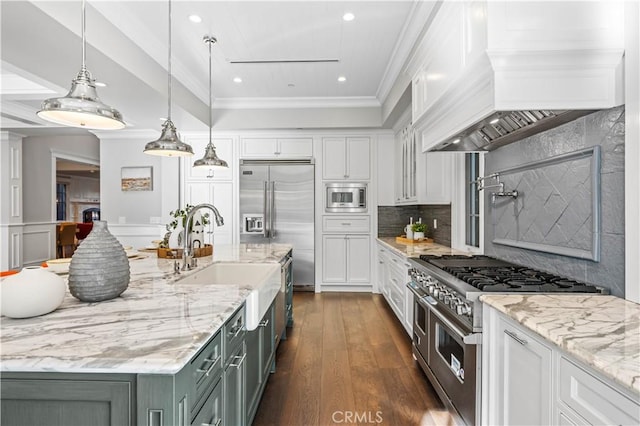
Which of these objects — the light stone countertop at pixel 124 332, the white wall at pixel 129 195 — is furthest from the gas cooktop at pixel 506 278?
the white wall at pixel 129 195

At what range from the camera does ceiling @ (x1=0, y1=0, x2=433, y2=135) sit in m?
2.65

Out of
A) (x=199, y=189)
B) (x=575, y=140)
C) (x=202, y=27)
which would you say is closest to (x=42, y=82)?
(x=202, y=27)

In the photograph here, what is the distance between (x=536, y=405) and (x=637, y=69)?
144 centimetres

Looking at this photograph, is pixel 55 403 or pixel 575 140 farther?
pixel 575 140

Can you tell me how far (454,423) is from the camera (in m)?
2.09

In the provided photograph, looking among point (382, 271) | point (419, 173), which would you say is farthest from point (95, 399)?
point (382, 271)

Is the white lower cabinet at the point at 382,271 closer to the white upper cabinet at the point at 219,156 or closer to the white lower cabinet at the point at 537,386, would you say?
the white upper cabinet at the point at 219,156

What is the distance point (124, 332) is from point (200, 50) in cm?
332

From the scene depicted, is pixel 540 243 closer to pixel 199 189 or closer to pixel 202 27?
pixel 202 27

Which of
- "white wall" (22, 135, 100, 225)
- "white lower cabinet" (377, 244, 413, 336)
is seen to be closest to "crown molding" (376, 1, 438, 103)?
"white lower cabinet" (377, 244, 413, 336)

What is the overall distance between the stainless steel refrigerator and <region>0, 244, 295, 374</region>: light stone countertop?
149 inches

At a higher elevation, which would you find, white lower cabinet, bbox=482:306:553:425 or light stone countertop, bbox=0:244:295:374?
light stone countertop, bbox=0:244:295:374

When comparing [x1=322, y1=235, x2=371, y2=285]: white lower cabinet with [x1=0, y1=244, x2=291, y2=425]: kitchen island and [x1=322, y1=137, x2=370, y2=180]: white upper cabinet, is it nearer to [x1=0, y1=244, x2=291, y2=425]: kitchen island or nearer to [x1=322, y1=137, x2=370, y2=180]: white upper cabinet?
[x1=322, y1=137, x2=370, y2=180]: white upper cabinet

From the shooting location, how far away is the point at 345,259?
18.4 feet
